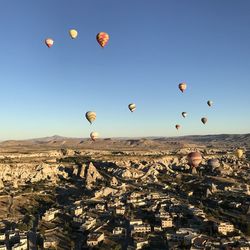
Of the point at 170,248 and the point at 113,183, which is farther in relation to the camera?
the point at 113,183

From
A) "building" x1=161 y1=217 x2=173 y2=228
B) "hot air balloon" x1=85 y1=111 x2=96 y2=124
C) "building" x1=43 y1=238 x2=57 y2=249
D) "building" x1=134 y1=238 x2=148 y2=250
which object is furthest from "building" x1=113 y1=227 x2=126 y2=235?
"hot air balloon" x1=85 y1=111 x2=96 y2=124

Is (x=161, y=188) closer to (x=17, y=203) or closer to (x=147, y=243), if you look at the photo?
(x=17, y=203)

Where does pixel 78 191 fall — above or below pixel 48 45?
below

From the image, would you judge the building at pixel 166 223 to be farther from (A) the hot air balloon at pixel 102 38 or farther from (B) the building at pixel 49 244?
(A) the hot air balloon at pixel 102 38

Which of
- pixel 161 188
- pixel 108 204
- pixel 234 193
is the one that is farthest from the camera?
pixel 161 188

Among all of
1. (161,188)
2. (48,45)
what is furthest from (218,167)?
(48,45)

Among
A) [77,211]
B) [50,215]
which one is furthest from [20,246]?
[77,211]
